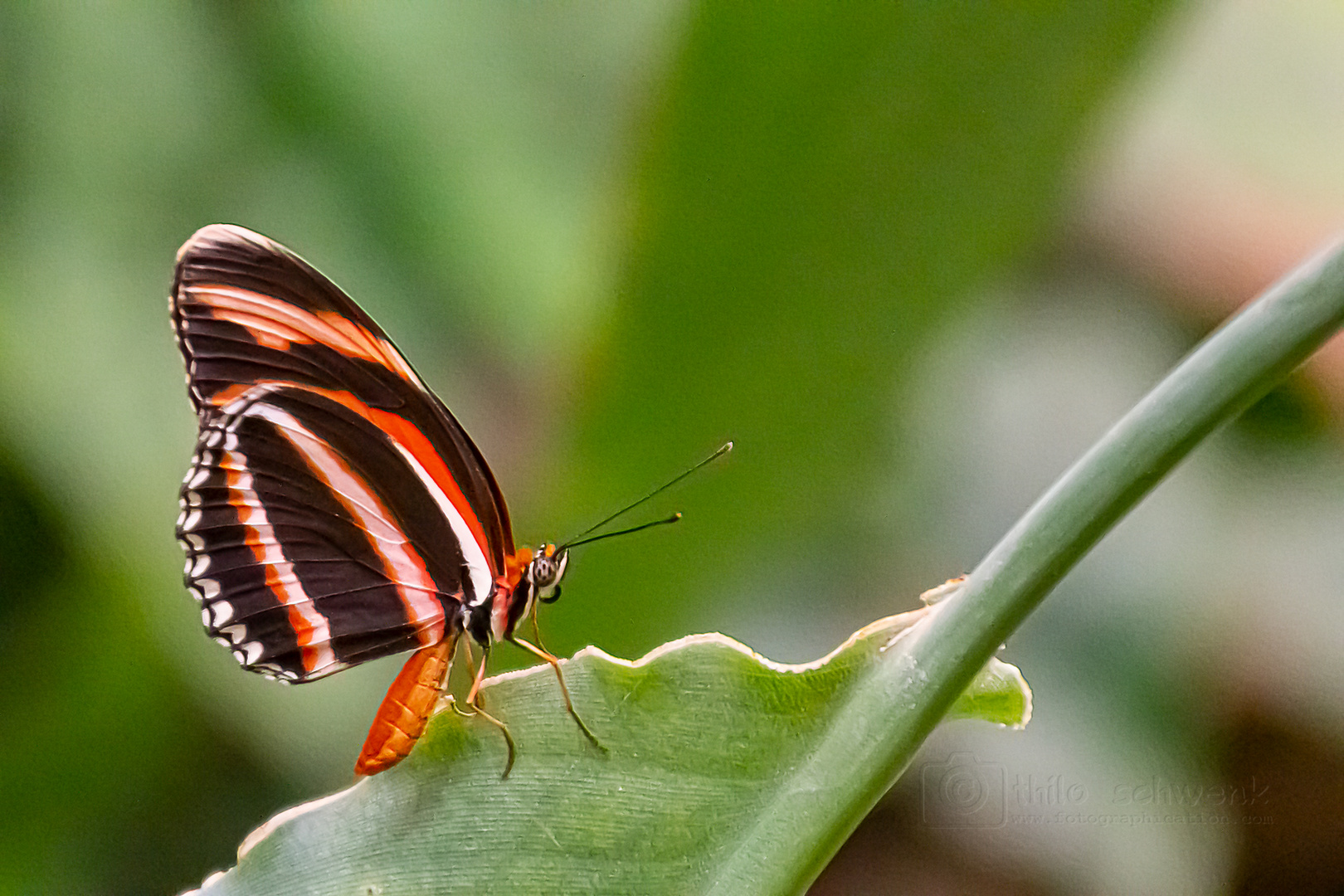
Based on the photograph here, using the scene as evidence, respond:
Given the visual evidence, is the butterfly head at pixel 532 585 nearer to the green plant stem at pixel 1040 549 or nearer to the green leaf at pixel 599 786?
the green leaf at pixel 599 786

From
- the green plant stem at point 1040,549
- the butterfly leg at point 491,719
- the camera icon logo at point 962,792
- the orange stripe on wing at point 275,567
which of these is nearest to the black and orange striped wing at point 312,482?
the orange stripe on wing at point 275,567

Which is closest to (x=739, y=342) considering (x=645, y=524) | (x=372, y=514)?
(x=645, y=524)

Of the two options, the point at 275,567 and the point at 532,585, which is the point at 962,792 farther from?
the point at 275,567

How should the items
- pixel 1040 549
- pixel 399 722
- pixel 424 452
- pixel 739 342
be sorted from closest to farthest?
pixel 1040 549, pixel 399 722, pixel 424 452, pixel 739 342

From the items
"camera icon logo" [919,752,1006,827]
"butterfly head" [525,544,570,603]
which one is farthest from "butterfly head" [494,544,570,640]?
"camera icon logo" [919,752,1006,827]

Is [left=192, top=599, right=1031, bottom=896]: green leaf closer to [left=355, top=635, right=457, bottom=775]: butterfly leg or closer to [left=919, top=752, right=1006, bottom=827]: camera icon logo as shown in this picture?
[left=355, top=635, right=457, bottom=775]: butterfly leg

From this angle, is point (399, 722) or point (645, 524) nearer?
point (399, 722)

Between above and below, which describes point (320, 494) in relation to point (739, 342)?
below
